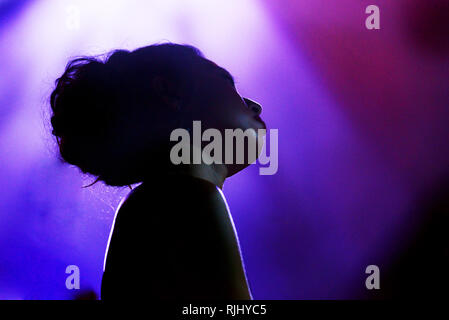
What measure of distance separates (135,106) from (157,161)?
177mm

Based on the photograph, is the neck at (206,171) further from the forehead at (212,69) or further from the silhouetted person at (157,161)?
the forehead at (212,69)

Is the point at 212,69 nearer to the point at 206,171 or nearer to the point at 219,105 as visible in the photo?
the point at 219,105

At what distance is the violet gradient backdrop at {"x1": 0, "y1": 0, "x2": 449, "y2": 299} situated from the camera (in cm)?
165

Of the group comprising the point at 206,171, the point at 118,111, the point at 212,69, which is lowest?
the point at 206,171

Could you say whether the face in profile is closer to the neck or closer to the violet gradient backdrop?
the neck

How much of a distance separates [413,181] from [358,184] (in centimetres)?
27

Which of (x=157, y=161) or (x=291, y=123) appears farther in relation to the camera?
(x=291, y=123)

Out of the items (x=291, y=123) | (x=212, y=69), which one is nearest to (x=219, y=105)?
(x=212, y=69)

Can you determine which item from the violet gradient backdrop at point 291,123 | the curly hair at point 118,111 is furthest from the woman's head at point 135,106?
the violet gradient backdrop at point 291,123

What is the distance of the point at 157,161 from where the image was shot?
795mm

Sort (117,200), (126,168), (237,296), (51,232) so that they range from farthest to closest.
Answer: (51,232) → (117,200) → (126,168) → (237,296)

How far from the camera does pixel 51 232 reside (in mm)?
1645
